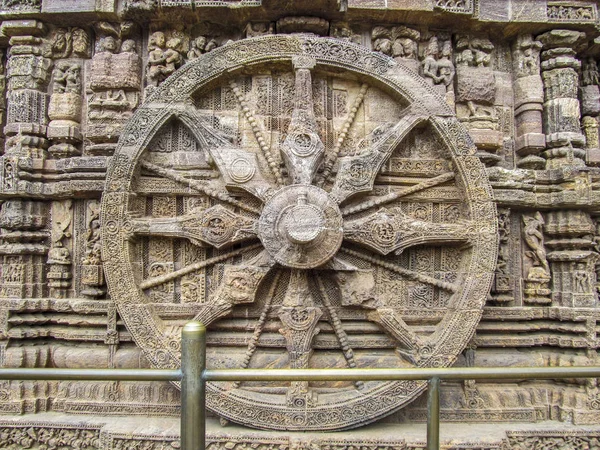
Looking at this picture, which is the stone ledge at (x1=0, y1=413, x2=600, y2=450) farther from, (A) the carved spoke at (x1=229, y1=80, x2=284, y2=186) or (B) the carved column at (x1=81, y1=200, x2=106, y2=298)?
(A) the carved spoke at (x1=229, y1=80, x2=284, y2=186)

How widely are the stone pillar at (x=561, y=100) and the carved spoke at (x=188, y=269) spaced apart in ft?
11.5

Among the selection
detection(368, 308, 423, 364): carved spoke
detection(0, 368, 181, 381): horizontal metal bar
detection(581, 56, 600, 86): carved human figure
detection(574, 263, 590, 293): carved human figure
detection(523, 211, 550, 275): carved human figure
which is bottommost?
detection(368, 308, 423, 364): carved spoke

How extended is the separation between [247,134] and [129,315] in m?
2.20

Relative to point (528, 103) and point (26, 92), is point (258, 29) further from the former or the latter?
point (528, 103)

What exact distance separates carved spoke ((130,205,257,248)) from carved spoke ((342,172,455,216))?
109 cm

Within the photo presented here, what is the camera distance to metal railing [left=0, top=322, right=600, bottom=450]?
181cm

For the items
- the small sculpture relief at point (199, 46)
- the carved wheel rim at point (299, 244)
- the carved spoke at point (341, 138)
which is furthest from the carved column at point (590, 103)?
the small sculpture relief at point (199, 46)

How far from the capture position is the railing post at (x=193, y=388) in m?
1.80

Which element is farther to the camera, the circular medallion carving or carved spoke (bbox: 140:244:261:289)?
carved spoke (bbox: 140:244:261:289)

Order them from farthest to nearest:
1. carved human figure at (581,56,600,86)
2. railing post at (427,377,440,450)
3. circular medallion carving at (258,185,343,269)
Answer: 1. carved human figure at (581,56,600,86)
2. circular medallion carving at (258,185,343,269)
3. railing post at (427,377,440,450)

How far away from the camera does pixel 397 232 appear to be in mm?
3803

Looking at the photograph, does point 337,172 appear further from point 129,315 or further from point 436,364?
point 129,315

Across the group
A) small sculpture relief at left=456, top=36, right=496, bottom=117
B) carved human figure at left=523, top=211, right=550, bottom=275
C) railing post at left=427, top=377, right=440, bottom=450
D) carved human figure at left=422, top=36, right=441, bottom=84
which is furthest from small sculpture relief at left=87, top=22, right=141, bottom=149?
carved human figure at left=523, top=211, right=550, bottom=275

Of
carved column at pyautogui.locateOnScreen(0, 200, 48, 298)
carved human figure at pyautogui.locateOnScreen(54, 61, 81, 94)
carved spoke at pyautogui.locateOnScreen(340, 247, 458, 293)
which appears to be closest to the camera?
carved spoke at pyautogui.locateOnScreen(340, 247, 458, 293)
